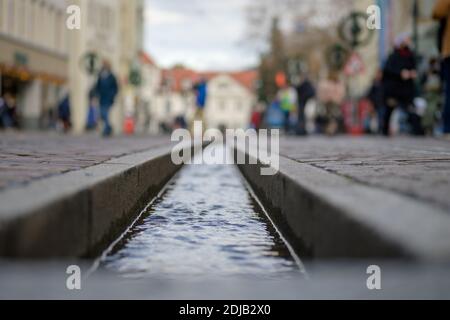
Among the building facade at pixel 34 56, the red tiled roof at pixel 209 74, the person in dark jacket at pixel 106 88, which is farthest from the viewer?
the red tiled roof at pixel 209 74

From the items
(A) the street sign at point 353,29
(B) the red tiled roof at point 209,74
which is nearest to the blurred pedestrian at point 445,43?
(A) the street sign at point 353,29

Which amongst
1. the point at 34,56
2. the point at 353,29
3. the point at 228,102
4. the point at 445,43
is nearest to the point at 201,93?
the point at 353,29

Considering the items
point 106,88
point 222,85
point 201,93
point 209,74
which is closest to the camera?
point 106,88

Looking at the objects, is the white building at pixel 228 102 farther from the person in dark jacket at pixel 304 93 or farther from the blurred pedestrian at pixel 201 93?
the person in dark jacket at pixel 304 93

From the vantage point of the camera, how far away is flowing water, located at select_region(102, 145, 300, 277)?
3.77 metres

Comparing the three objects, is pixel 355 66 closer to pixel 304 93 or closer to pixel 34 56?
pixel 304 93

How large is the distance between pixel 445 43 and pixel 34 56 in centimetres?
2901

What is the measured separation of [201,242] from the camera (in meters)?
4.57

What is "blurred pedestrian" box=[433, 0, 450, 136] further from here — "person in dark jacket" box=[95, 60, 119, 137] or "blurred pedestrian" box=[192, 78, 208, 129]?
"blurred pedestrian" box=[192, 78, 208, 129]

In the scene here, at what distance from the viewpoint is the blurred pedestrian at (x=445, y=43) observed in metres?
13.2

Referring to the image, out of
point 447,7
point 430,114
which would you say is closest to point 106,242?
point 447,7

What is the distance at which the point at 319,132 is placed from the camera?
33500mm

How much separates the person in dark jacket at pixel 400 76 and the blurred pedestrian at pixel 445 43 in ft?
11.9
